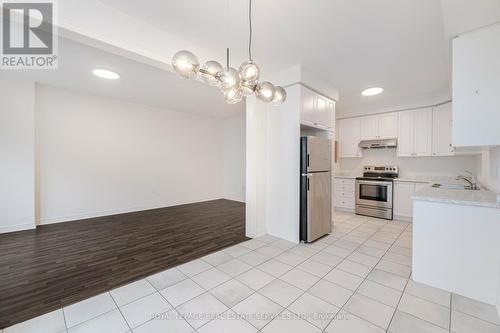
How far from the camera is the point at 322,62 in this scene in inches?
123

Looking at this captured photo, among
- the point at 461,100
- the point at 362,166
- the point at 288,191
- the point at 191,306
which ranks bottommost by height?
the point at 191,306

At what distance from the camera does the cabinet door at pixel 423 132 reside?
450 cm

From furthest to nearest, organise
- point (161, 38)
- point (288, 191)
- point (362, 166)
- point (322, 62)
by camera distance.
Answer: point (362, 166)
point (288, 191)
point (322, 62)
point (161, 38)

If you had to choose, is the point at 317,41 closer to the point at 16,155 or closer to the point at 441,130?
the point at 441,130

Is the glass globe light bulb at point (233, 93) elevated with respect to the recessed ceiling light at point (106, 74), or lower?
lower

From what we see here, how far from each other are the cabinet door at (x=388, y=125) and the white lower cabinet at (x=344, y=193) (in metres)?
1.35

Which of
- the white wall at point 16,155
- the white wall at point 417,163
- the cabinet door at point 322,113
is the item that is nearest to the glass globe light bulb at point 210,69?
the cabinet door at point 322,113

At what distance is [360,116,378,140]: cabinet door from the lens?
5148 millimetres

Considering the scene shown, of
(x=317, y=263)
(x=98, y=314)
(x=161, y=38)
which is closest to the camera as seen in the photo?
(x=98, y=314)

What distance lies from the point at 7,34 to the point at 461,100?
16.7ft

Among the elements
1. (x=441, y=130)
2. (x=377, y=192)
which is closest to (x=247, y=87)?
(x=377, y=192)

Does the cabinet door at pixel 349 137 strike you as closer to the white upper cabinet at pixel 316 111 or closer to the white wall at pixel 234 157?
the white upper cabinet at pixel 316 111

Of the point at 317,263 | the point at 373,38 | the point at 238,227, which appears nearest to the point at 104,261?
the point at 238,227

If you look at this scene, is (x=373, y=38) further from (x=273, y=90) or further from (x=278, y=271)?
(x=278, y=271)
